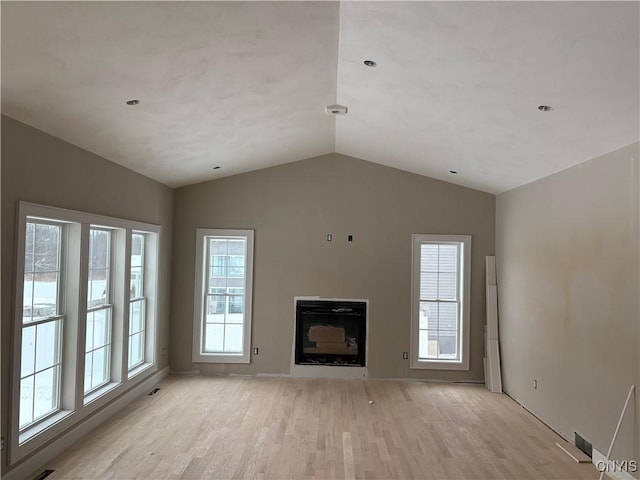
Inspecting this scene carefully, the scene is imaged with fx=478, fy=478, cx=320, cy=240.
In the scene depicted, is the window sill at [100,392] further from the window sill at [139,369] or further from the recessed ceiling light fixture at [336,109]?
the recessed ceiling light fixture at [336,109]

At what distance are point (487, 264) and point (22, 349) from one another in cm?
580

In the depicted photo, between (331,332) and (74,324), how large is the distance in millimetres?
3694

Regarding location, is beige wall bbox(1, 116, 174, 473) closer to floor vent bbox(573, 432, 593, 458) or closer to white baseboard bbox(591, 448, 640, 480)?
white baseboard bbox(591, 448, 640, 480)

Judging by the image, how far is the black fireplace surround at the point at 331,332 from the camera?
7.08m

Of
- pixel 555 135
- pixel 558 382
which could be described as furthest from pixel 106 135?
pixel 558 382

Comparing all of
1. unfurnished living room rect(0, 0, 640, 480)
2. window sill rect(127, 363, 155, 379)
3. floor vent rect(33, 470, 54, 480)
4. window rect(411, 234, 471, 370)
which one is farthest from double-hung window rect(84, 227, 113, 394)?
window rect(411, 234, 471, 370)

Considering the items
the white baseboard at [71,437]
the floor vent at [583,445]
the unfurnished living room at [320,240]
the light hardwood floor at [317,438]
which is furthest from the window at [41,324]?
the floor vent at [583,445]

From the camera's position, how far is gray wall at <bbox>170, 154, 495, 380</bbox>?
7.09 metres

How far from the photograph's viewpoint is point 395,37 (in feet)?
10.3

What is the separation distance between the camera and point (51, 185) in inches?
158

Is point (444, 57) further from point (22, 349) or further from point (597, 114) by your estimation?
point (22, 349)

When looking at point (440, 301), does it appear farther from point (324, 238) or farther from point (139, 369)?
point (139, 369)

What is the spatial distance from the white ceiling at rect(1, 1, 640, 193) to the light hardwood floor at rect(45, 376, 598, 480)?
277cm

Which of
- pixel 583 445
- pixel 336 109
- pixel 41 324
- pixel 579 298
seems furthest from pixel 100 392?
pixel 579 298
